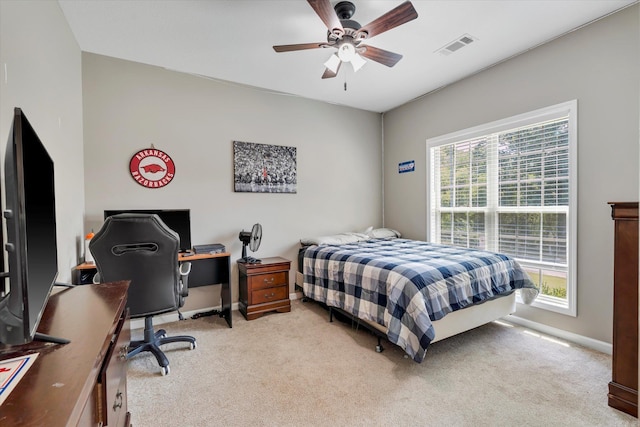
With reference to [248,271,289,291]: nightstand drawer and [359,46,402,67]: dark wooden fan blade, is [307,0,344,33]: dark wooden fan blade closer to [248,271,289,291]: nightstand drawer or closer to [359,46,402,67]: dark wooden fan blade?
[359,46,402,67]: dark wooden fan blade

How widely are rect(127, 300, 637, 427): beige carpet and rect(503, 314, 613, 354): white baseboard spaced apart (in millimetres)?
93

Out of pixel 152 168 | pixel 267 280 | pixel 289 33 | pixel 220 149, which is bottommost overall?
pixel 267 280

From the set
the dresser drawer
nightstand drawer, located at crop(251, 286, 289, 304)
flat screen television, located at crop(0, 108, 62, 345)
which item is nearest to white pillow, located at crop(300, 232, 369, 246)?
nightstand drawer, located at crop(251, 286, 289, 304)

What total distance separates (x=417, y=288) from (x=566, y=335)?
5.69 feet

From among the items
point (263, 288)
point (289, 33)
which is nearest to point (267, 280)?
point (263, 288)

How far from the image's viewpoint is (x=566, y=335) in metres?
2.60

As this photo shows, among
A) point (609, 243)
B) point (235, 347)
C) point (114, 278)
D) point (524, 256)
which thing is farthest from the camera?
point (524, 256)

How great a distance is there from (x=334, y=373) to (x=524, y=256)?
7.69ft

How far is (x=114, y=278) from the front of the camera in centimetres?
200

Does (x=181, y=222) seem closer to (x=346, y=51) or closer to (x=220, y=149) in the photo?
(x=220, y=149)

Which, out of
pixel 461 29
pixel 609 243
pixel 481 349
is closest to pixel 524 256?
pixel 609 243

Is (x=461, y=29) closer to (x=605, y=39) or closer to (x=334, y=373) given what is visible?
(x=605, y=39)

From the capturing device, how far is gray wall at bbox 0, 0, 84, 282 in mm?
1278

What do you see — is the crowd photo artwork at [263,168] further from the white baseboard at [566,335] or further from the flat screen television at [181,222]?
the white baseboard at [566,335]
